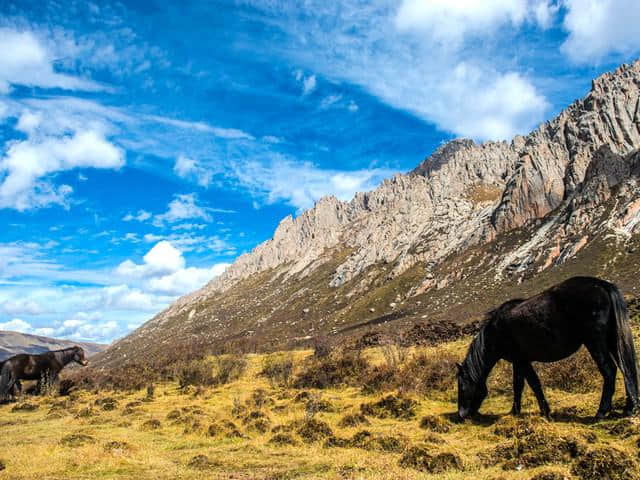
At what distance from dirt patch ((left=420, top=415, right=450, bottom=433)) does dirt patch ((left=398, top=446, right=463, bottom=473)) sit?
2835mm

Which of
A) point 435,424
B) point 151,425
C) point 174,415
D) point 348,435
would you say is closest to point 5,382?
point 174,415

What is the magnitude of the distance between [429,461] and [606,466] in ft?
10.2

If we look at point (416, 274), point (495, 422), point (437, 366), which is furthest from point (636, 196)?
point (495, 422)

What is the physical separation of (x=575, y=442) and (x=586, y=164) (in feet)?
416

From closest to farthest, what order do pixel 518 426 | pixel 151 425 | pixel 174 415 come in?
1. pixel 518 426
2. pixel 151 425
3. pixel 174 415

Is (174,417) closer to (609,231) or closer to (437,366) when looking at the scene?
(437,366)

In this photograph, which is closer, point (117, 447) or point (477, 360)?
point (117, 447)

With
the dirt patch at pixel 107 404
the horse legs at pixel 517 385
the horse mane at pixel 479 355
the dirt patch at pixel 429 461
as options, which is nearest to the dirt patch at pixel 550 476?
the dirt patch at pixel 429 461

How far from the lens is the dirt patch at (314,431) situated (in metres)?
11.8

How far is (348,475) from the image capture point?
8266mm

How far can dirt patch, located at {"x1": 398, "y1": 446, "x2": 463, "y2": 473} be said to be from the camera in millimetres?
8133

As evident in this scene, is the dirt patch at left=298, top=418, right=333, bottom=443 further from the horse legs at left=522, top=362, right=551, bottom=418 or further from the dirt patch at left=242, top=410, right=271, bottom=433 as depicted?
the horse legs at left=522, top=362, right=551, bottom=418

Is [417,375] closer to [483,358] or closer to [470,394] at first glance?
[470,394]

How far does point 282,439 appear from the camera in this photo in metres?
12.0
